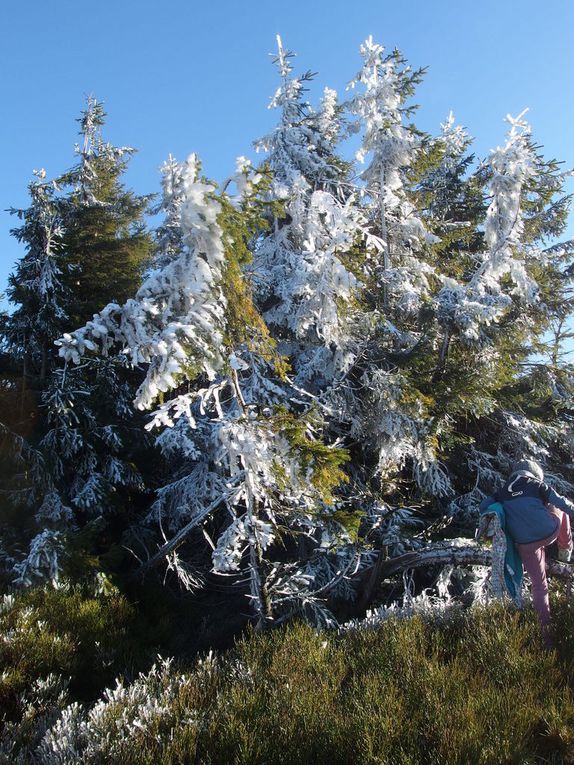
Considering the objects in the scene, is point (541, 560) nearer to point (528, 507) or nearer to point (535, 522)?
point (535, 522)

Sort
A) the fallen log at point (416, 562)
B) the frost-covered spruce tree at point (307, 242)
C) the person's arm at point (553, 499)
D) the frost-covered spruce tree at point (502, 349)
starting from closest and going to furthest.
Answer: the person's arm at point (553, 499)
the fallen log at point (416, 562)
the frost-covered spruce tree at point (307, 242)
the frost-covered spruce tree at point (502, 349)

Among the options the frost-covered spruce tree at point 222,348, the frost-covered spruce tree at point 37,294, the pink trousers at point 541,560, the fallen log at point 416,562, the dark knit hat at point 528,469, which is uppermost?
the frost-covered spruce tree at point 37,294

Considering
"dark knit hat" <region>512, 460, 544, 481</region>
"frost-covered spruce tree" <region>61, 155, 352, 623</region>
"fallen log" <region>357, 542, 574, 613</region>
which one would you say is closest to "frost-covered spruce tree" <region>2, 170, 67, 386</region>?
"frost-covered spruce tree" <region>61, 155, 352, 623</region>

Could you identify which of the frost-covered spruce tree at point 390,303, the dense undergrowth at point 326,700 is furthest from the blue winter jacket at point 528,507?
the frost-covered spruce tree at point 390,303

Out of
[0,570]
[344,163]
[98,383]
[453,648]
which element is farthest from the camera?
[344,163]

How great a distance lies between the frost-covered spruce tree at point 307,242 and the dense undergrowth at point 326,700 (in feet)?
17.6

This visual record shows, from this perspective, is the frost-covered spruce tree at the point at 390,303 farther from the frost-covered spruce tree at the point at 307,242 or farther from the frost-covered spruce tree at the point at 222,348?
the frost-covered spruce tree at the point at 222,348

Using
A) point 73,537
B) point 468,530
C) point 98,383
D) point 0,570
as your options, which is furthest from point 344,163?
point 0,570

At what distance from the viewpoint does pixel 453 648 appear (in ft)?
16.9

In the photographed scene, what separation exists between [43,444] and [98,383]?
177 cm

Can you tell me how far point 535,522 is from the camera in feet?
18.6

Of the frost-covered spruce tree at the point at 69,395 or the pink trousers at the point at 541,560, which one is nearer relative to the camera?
the pink trousers at the point at 541,560

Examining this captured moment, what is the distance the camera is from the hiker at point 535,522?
5.55 metres

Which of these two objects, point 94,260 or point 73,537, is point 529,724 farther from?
point 94,260
